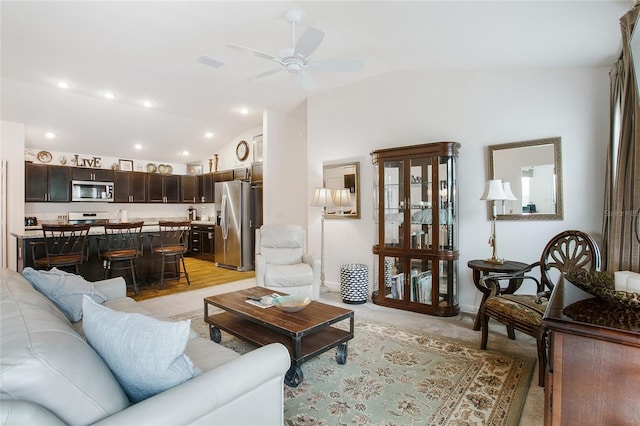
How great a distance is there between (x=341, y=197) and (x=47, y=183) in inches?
229

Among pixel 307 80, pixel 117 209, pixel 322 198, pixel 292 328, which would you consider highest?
pixel 307 80

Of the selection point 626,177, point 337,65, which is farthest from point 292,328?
point 626,177

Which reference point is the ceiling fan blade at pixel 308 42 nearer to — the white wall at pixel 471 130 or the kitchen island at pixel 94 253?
the white wall at pixel 471 130

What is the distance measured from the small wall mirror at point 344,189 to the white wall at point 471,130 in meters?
0.10

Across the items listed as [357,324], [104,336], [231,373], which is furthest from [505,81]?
[104,336]

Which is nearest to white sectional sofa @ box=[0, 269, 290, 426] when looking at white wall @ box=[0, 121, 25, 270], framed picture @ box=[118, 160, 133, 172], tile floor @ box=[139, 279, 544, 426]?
tile floor @ box=[139, 279, 544, 426]

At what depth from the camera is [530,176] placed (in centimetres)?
334

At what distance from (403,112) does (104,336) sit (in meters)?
3.97

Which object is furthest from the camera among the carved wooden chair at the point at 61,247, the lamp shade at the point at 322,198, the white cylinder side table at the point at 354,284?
the lamp shade at the point at 322,198

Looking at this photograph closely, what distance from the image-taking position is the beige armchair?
12.4 feet

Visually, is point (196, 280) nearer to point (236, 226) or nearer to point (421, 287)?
point (236, 226)

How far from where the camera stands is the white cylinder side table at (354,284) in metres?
4.12

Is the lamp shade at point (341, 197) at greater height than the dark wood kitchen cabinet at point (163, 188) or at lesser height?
lesser

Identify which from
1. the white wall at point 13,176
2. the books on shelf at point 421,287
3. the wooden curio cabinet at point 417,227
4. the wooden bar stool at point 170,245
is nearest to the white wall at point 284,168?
the wooden bar stool at point 170,245
